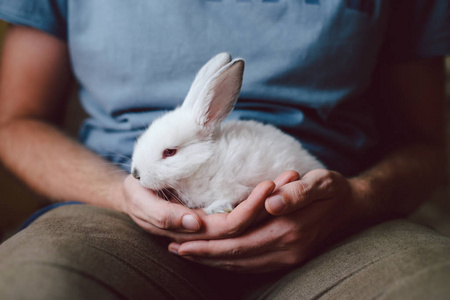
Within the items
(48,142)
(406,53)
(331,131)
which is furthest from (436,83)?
(48,142)

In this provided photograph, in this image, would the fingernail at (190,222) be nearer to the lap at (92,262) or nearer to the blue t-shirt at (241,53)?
the lap at (92,262)

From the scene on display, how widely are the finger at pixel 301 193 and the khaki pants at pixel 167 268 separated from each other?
14 centimetres

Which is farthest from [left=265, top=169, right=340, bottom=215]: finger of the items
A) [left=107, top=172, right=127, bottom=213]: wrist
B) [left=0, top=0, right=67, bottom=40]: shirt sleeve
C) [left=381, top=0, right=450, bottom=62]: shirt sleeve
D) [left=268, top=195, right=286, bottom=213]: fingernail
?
[left=0, top=0, right=67, bottom=40]: shirt sleeve

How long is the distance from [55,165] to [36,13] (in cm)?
45

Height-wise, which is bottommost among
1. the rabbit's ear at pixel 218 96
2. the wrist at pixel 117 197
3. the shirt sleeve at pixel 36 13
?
the wrist at pixel 117 197

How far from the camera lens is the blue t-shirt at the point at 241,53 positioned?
0.91 meters

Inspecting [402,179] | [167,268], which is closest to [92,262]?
[167,268]

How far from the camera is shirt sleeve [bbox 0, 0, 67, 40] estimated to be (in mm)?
992

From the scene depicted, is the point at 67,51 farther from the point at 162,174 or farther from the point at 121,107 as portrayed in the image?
the point at 162,174

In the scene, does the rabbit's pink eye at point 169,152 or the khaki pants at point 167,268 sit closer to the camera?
the khaki pants at point 167,268

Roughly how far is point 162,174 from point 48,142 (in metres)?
0.53

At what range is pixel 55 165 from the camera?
3.33ft

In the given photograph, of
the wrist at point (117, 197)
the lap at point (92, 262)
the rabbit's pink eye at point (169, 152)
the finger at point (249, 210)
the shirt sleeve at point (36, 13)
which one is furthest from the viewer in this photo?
the shirt sleeve at point (36, 13)

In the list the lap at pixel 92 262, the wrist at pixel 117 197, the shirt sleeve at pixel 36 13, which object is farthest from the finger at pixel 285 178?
the shirt sleeve at pixel 36 13
